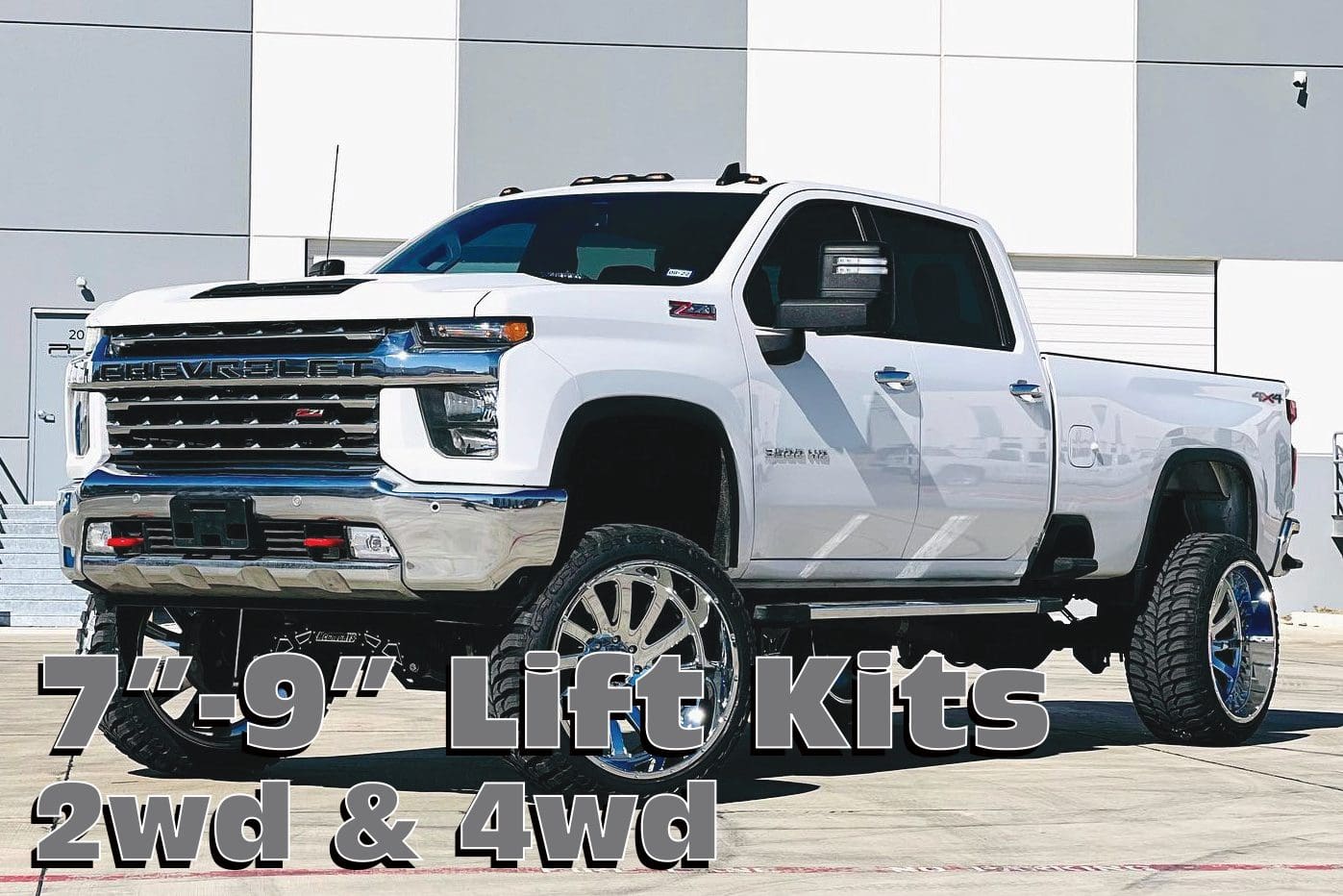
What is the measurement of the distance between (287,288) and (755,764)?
9.87 feet

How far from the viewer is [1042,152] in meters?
24.6

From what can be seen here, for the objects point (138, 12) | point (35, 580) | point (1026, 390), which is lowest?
point (35, 580)

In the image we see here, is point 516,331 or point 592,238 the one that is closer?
point 516,331

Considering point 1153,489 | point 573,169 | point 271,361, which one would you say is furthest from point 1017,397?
point 573,169

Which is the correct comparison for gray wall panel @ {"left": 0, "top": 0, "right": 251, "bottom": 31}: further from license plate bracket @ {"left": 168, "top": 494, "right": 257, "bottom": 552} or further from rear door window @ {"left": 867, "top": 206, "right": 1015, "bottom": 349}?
license plate bracket @ {"left": 168, "top": 494, "right": 257, "bottom": 552}

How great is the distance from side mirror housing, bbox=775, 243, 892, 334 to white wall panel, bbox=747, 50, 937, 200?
1662cm

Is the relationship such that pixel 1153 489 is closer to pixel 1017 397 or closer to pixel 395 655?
pixel 1017 397

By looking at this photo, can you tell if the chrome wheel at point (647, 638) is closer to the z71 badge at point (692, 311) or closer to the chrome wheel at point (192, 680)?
the z71 badge at point (692, 311)

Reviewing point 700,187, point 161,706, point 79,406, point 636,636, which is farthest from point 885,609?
point 79,406

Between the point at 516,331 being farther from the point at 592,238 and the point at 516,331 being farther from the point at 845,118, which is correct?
the point at 845,118

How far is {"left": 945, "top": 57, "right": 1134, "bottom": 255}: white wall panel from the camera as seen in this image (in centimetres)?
2442

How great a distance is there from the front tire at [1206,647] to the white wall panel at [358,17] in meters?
15.5

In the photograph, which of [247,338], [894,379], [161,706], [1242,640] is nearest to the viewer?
[247,338]

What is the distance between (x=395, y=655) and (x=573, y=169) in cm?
1704
